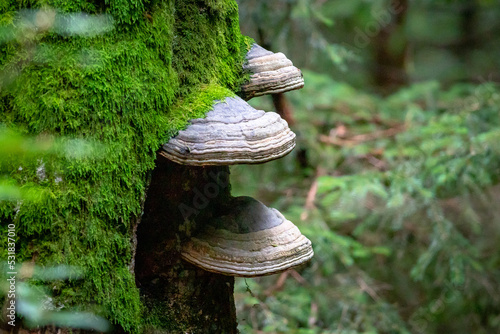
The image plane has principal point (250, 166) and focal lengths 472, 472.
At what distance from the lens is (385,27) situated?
36.6ft

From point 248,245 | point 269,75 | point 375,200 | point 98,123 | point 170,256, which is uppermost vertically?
point 269,75

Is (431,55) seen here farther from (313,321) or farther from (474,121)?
(313,321)

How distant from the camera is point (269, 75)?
2992 mm

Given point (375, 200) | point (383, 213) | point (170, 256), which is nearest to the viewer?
point (170, 256)

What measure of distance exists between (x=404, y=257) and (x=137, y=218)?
19.2 ft

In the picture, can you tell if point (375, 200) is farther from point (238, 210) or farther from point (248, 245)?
point (248, 245)

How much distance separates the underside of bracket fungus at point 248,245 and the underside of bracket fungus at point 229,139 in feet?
1.66

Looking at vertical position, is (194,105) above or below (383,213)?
above

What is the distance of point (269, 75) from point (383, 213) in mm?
3652

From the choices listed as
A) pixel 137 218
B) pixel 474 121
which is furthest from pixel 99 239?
pixel 474 121

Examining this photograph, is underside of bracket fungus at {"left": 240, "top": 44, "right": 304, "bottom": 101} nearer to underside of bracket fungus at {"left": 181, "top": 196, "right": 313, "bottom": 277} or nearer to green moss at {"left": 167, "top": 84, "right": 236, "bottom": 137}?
green moss at {"left": 167, "top": 84, "right": 236, "bottom": 137}

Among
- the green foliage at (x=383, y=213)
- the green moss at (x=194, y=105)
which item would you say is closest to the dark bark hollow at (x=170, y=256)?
the green moss at (x=194, y=105)

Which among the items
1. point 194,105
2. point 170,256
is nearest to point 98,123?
point 194,105

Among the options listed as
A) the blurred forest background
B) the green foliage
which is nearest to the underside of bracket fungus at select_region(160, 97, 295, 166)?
the blurred forest background
